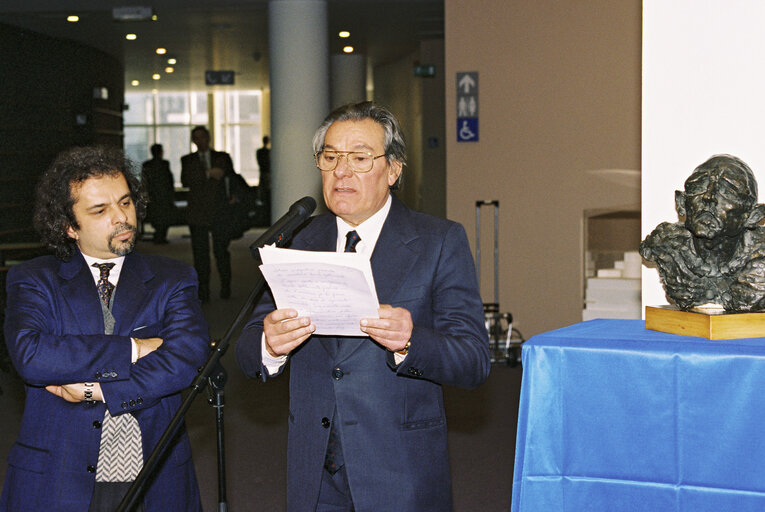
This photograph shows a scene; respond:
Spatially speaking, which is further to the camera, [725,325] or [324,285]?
[725,325]

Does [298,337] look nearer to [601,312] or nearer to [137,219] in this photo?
[137,219]

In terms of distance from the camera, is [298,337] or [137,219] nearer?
[298,337]

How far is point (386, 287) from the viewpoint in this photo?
81.9 inches

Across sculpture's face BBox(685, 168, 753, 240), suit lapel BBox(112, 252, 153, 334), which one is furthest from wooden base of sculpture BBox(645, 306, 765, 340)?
suit lapel BBox(112, 252, 153, 334)

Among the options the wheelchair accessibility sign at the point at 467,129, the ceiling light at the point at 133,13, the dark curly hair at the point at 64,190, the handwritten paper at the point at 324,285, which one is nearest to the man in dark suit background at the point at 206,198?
the ceiling light at the point at 133,13

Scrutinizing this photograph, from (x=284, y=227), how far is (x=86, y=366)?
69cm

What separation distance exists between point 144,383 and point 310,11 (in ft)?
22.6

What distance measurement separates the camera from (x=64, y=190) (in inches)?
88.9

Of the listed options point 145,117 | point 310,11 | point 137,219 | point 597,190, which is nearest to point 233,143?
point 145,117

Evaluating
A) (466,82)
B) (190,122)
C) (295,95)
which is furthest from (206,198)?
(190,122)

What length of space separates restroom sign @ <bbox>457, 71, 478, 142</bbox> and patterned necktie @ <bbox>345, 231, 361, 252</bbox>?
6028 millimetres

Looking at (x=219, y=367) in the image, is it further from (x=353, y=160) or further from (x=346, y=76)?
(x=346, y=76)

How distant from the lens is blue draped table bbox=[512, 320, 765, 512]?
1.80m

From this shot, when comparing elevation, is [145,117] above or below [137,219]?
above
